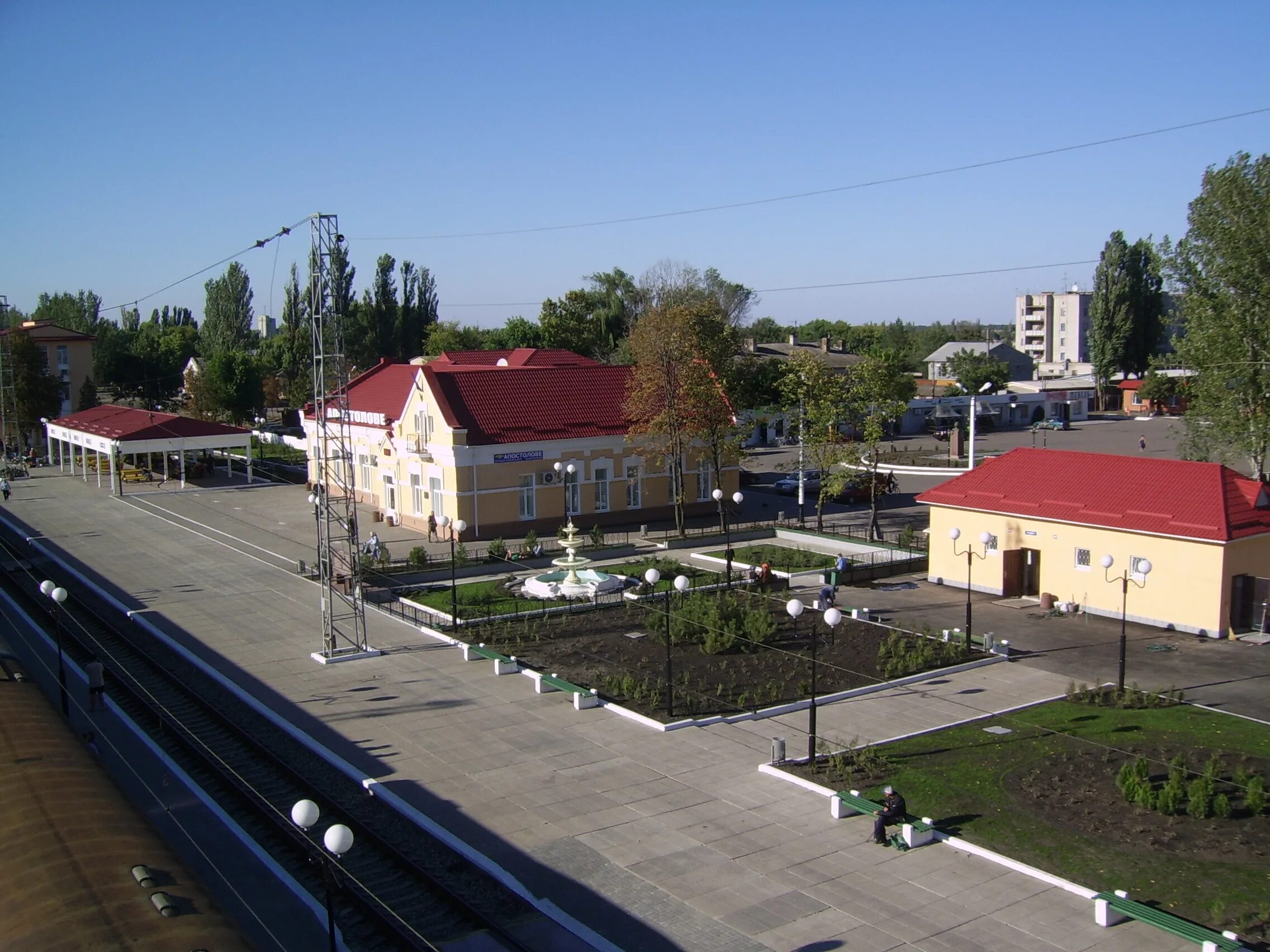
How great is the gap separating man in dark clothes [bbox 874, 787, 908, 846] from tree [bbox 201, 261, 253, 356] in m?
99.8

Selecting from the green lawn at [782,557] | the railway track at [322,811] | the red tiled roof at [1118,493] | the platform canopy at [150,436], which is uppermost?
the platform canopy at [150,436]

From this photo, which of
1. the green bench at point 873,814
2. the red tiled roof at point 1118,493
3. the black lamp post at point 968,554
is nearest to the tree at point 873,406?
the red tiled roof at point 1118,493

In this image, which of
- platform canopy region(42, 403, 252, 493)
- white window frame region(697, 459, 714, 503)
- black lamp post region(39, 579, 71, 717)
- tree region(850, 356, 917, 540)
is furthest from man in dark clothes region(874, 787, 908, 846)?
platform canopy region(42, 403, 252, 493)

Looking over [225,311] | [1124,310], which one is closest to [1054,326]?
[1124,310]

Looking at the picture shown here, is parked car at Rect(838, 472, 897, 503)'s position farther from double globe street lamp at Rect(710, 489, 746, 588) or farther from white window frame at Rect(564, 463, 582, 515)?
white window frame at Rect(564, 463, 582, 515)

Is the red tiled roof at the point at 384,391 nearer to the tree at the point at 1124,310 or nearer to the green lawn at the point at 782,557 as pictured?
the green lawn at the point at 782,557

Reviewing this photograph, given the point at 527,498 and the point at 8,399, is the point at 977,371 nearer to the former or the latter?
the point at 527,498

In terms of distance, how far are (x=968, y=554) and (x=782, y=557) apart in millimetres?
8237

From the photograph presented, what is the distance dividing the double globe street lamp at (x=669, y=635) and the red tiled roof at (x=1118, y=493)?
8.13m

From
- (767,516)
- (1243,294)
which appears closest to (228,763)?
(767,516)

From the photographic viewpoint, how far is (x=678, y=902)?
14.1 m

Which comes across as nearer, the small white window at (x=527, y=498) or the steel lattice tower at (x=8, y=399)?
the small white window at (x=527, y=498)

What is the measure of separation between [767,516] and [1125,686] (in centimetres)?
2346

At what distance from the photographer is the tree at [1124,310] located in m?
88.4
